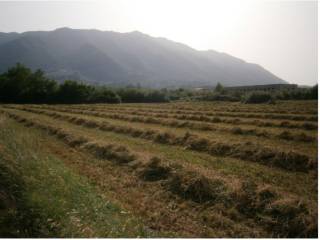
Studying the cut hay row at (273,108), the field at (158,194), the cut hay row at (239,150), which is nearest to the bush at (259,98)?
the cut hay row at (273,108)

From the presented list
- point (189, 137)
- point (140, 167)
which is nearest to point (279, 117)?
point (189, 137)

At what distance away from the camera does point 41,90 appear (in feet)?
238

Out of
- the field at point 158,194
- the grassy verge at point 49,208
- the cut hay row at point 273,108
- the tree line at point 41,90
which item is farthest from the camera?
the tree line at point 41,90

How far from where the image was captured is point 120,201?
875 cm

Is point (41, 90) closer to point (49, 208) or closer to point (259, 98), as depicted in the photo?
point (259, 98)

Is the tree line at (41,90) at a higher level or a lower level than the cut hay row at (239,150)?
higher

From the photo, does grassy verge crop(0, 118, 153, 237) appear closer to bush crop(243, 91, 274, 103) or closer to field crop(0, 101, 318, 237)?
field crop(0, 101, 318, 237)

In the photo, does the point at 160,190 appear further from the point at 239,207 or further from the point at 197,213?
the point at 239,207

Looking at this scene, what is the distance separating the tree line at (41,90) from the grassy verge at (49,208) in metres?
68.8

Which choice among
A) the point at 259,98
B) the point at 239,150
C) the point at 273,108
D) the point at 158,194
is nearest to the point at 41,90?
the point at 259,98

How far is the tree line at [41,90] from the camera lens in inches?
2776

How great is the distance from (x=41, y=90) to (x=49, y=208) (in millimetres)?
72470

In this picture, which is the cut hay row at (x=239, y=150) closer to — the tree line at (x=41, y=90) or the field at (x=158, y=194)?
the field at (x=158, y=194)

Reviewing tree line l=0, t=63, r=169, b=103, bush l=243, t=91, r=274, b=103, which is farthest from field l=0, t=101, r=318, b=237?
tree line l=0, t=63, r=169, b=103
